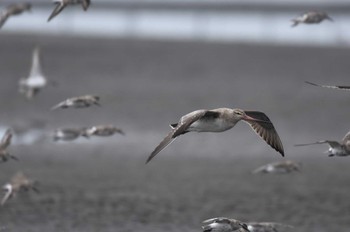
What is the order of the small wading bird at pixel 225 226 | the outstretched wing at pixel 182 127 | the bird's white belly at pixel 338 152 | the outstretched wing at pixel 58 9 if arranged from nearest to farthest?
the outstretched wing at pixel 182 127, the small wading bird at pixel 225 226, the bird's white belly at pixel 338 152, the outstretched wing at pixel 58 9

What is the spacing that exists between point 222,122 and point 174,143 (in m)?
12.8

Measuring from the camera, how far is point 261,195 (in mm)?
22547

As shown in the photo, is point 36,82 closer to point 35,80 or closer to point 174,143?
point 35,80

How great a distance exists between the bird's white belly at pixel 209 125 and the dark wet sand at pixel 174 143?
245cm

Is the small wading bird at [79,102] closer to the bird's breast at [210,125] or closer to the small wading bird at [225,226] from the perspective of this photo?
the bird's breast at [210,125]

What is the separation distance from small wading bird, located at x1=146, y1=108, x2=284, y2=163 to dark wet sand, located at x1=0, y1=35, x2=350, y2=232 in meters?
2.25

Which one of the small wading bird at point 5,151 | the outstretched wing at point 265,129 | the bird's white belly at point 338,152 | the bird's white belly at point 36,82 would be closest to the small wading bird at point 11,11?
the bird's white belly at point 36,82

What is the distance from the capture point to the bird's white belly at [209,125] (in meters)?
16.4

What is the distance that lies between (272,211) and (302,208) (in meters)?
0.61

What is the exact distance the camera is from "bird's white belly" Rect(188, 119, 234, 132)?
53.8ft

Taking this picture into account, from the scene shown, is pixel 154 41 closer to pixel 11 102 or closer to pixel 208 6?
pixel 208 6

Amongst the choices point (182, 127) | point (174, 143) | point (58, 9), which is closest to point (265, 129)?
point (182, 127)

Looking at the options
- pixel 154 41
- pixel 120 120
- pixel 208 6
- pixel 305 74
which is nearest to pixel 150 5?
pixel 208 6

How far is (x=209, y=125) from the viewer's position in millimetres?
16703
